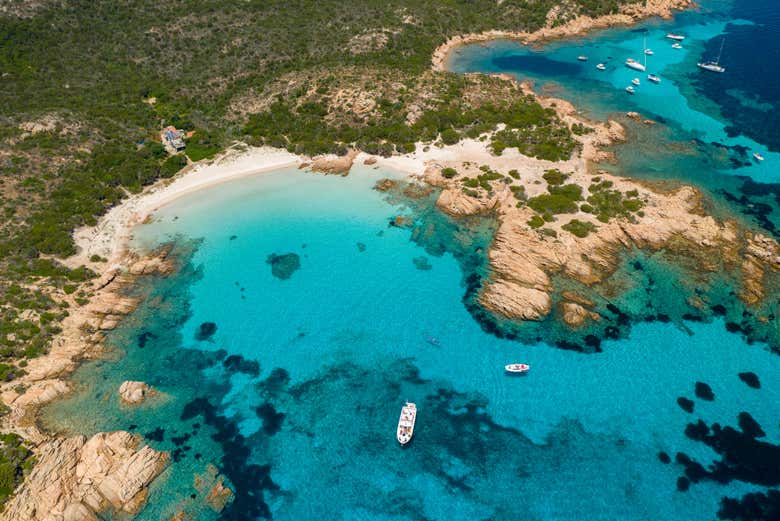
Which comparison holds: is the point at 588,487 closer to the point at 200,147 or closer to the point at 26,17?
the point at 200,147

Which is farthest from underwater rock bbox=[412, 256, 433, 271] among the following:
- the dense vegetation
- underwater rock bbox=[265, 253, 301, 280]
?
the dense vegetation

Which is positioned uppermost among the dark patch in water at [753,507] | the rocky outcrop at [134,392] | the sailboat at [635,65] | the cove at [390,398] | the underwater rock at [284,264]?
the sailboat at [635,65]

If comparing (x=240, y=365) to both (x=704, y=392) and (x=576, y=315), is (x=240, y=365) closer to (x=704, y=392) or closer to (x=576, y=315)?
(x=576, y=315)

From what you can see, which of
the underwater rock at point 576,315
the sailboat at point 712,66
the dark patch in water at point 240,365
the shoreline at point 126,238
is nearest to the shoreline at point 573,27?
the sailboat at point 712,66

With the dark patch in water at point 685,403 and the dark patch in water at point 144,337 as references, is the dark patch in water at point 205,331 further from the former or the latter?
the dark patch in water at point 685,403

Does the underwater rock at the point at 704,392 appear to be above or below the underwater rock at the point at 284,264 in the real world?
below

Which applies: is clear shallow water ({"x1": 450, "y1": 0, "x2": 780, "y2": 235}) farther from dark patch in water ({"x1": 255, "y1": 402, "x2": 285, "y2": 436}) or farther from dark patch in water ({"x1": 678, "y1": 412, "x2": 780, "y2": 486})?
dark patch in water ({"x1": 255, "y1": 402, "x2": 285, "y2": 436})
